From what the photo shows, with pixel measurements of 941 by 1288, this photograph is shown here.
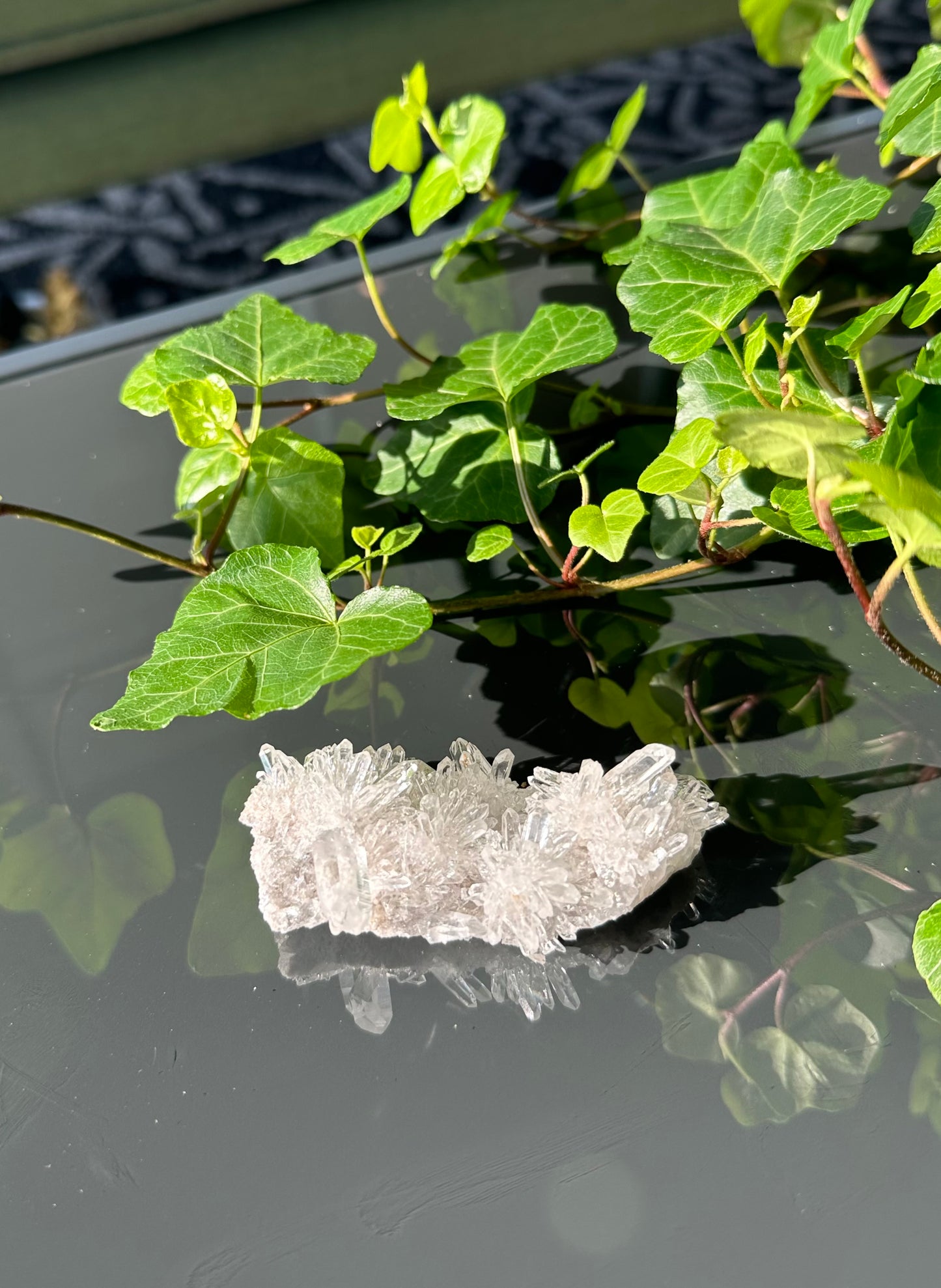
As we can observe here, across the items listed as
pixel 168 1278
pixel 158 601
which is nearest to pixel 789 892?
pixel 168 1278

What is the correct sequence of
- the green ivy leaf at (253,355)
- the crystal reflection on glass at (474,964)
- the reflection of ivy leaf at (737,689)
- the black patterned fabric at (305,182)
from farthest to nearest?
the black patterned fabric at (305,182)
the green ivy leaf at (253,355)
the reflection of ivy leaf at (737,689)
the crystal reflection on glass at (474,964)

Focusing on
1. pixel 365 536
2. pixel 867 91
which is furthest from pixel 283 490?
pixel 867 91

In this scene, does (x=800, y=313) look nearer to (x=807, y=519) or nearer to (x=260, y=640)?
(x=807, y=519)

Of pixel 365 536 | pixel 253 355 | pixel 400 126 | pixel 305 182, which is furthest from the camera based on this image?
pixel 305 182

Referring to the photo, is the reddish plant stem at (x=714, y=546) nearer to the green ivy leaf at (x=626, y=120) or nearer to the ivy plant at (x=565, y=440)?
the ivy plant at (x=565, y=440)

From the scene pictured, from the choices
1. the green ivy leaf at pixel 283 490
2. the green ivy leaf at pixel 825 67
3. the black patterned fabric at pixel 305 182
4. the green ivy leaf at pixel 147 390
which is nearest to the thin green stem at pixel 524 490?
the green ivy leaf at pixel 283 490
